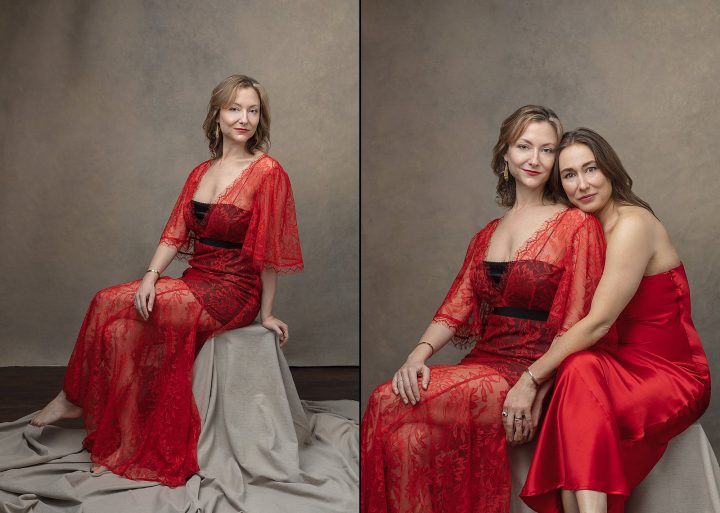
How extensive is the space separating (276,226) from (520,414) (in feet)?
3.42

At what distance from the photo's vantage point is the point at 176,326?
9.71 ft

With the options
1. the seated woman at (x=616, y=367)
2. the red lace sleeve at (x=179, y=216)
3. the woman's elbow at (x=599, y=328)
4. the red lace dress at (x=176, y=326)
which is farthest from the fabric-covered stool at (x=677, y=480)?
the red lace sleeve at (x=179, y=216)

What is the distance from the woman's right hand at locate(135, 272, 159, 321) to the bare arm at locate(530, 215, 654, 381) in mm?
1364

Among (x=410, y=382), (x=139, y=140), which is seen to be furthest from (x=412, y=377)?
(x=139, y=140)

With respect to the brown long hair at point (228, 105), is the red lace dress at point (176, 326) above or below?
below

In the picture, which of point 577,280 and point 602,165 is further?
point 602,165

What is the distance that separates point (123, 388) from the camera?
2.90 m

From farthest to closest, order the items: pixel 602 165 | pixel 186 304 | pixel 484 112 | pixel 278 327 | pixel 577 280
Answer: pixel 484 112, pixel 186 304, pixel 278 327, pixel 602 165, pixel 577 280

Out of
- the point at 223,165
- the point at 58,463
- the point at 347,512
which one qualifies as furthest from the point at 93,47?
the point at 347,512

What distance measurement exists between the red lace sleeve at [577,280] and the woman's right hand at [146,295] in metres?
1.39

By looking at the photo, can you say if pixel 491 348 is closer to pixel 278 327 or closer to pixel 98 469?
pixel 278 327

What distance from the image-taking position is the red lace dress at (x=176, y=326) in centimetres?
278

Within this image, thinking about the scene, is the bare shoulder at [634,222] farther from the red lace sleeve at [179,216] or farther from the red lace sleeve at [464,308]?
the red lace sleeve at [179,216]
